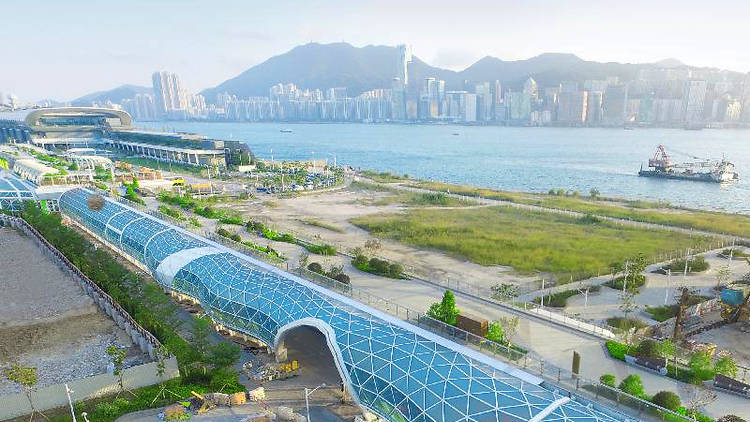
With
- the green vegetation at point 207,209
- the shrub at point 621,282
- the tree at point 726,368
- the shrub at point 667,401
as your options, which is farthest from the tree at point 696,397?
the green vegetation at point 207,209

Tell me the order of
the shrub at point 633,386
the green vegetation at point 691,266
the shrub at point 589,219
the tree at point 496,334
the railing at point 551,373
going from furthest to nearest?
the shrub at point 589,219, the green vegetation at point 691,266, the tree at point 496,334, the shrub at point 633,386, the railing at point 551,373

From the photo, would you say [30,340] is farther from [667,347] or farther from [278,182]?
[278,182]

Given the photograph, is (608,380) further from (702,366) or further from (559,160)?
(559,160)

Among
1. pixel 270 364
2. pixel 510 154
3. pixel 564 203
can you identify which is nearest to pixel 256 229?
pixel 270 364

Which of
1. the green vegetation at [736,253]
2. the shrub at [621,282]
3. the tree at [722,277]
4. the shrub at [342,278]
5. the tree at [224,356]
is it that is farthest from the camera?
the green vegetation at [736,253]

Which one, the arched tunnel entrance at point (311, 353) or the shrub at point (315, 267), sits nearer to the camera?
the arched tunnel entrance at point (311, 353)

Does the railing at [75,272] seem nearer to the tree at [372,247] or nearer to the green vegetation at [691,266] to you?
the tree at [372,247]

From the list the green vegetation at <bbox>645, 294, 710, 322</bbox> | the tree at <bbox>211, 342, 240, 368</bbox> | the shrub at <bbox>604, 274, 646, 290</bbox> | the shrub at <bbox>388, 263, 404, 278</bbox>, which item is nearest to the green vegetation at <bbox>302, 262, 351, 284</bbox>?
the shrub at <bbox>388, 263, 404, 278</bbox>
